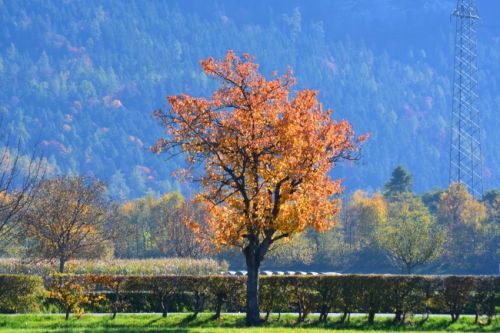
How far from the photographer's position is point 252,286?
28094 millimetres

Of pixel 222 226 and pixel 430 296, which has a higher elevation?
pixel 222 226

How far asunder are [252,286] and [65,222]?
23952 millimetres

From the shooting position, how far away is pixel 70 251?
164ft

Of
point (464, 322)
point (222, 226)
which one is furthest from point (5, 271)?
point (464, 322)

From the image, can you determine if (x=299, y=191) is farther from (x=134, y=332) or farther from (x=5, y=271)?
(x=5, y=271)

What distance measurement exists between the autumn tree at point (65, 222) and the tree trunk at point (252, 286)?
65.2ft

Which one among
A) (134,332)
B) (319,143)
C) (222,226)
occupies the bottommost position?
(134,332)

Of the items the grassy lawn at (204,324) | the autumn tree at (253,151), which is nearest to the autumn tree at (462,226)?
the grassy lawn at (204,324)

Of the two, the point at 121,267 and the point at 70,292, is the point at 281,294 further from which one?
the point at 121,267

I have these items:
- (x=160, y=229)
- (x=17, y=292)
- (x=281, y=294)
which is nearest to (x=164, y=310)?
(x=281, y=294)

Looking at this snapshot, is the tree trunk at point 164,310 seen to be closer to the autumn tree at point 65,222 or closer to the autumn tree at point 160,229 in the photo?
the autumn tree at point 65,222

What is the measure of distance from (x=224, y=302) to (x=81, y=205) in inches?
845

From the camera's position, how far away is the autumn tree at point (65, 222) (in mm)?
48688

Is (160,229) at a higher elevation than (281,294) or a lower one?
higher
